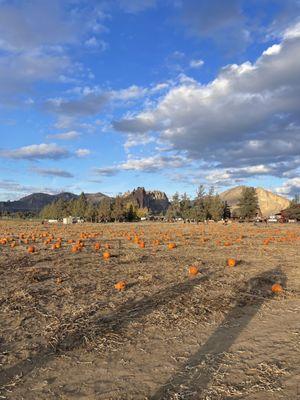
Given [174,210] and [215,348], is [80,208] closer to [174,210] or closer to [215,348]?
[174,210]

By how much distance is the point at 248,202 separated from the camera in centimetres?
8725

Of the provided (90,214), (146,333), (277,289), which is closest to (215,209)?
(90,214)

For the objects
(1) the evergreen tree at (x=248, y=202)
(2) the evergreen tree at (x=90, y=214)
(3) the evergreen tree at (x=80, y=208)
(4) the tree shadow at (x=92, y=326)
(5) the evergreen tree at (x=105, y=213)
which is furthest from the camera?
(3) the evergreen tree at (x=80, y=208)

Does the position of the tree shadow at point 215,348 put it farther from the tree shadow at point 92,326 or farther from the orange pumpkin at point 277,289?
the tree shadow at point 92,326

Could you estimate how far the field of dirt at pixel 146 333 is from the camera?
505 centimetres

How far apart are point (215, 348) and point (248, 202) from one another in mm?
83469

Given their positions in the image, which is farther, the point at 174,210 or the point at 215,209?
the point at 174,210

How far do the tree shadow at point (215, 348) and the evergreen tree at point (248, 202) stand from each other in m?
77.8

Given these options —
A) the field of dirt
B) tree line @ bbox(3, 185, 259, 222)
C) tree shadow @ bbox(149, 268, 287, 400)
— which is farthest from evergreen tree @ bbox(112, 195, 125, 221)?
tree shadow @ bbox(149, 268, 287, 400)

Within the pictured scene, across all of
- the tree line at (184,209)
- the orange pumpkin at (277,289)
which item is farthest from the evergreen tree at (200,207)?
the orange pumpkin at (277,289)

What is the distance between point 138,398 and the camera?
186 inches

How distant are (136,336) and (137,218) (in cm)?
10455

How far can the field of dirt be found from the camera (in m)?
5.05

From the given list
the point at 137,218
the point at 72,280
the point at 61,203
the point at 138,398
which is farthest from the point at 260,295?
the point at 61,203
